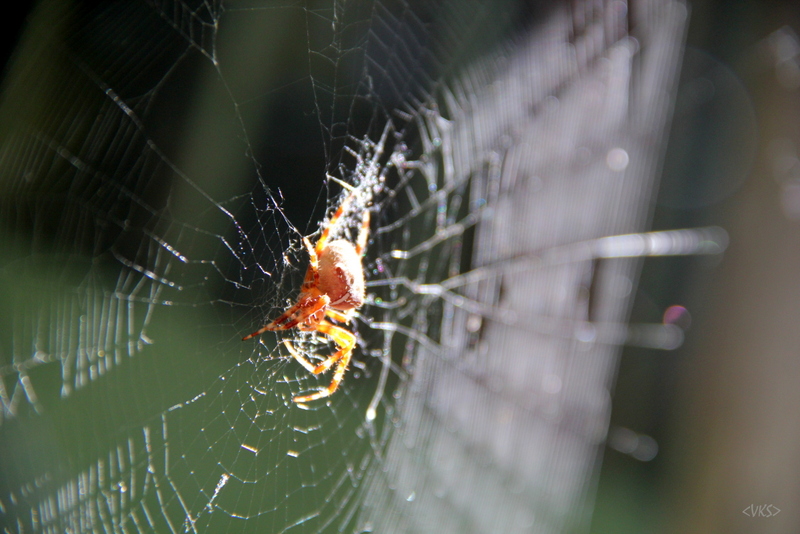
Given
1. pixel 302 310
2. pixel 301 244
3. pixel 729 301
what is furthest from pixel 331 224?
pixel 729 301

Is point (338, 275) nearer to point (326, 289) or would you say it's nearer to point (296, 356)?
point (326, 289)

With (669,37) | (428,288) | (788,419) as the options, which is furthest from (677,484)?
(669,37)

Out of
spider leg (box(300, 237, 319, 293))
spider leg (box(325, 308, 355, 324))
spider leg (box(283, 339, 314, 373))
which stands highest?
spider leg (box(300, 237, 319, 293))

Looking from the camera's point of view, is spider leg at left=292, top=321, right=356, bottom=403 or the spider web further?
spider leg at left=292, top=321, right=356, bottom=403

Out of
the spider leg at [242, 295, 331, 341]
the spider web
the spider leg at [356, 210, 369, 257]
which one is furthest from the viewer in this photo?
the spider leg at [356, 210, 369, 257]

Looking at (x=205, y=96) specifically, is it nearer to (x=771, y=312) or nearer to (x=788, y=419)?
(x=771, y=312)

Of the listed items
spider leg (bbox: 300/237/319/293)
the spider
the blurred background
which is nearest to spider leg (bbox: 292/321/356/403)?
the spider

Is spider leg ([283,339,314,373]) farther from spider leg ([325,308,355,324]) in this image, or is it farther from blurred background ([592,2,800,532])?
blurred background ([592,2,800,532])
